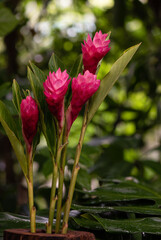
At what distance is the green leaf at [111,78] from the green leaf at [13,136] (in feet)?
0.35

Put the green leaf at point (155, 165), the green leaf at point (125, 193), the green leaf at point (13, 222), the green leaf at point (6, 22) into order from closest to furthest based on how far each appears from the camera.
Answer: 1. the green leaf at point (13, 222)
2. the green leaf at point (125, 193)
3. the green leaf at point (6, 22)
4. the green leaf at point (155, 165)

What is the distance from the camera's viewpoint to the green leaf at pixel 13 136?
0.42m

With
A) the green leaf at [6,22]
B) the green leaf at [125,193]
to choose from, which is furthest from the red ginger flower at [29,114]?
the green leaf at [6,22]

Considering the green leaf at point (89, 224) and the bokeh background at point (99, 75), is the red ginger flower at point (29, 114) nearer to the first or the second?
the green leaf at point (89, 224)

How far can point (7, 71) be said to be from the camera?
1595 mm

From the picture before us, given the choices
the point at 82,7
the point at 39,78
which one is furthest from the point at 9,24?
the point at 82,7

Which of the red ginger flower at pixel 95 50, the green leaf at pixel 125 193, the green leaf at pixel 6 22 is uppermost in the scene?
the green leaf at pixel 6 22

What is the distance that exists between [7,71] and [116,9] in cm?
58

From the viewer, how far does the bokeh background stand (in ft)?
3.75

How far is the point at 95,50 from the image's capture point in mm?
455

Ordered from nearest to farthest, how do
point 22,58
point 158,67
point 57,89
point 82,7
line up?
point 57,89, point 158,67, point 82,7, point 22,58

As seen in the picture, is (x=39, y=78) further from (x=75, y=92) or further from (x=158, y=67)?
(x=158, y=67)

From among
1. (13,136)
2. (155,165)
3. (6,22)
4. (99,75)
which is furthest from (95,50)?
(99,75)

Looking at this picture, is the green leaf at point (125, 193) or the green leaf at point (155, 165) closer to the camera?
the green leaf at point (125, 193)
